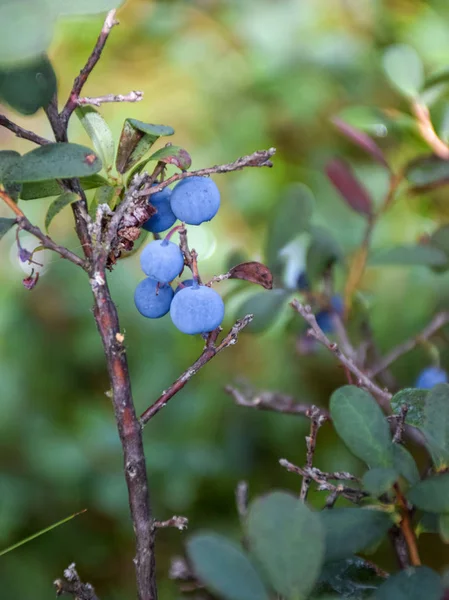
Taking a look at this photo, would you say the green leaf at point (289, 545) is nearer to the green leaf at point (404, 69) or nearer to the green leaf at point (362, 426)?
the green leaf at point (362, 426)

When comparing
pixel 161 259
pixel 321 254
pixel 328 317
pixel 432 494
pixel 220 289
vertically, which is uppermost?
pixel 161 259

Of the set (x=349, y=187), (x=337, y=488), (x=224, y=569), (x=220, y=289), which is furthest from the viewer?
(x=220, y=289)

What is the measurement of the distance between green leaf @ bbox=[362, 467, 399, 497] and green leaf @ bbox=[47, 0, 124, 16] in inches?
12.8

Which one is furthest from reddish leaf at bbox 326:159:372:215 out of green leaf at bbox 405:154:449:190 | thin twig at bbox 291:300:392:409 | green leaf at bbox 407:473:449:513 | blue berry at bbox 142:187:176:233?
green leaf at bbox 407:473:449:513

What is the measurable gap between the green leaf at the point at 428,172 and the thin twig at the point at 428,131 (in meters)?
0.01

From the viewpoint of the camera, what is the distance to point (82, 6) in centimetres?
39

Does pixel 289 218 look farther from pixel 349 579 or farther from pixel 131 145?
pixel 349 579

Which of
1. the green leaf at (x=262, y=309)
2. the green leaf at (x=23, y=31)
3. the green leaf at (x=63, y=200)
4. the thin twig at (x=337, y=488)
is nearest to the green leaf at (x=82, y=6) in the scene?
the green leaf at (x=23, y=31)

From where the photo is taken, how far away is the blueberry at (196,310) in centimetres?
46

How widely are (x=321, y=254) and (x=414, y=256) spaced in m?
0.13

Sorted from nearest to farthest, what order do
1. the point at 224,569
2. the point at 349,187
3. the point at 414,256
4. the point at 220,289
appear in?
the point at 224,569, the point at 414,256, the point at 349,187, the point at 220,289

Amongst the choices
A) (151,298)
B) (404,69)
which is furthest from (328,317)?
(151,298)

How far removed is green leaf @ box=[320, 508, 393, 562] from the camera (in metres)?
0.37

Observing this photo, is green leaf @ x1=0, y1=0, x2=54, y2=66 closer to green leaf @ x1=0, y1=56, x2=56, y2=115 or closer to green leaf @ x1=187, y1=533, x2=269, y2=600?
green leaf @ x1=0, y1=56, x2=56, y2=115
